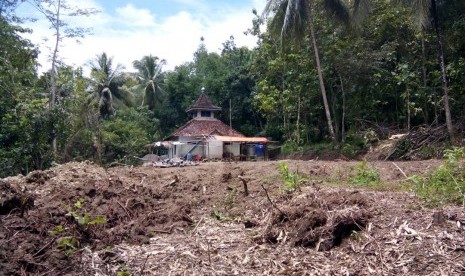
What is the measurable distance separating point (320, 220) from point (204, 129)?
22615mm

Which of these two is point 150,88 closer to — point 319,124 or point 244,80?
point 244,80

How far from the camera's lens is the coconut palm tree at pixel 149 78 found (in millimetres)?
38406

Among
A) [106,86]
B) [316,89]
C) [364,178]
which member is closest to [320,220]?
[364,178]

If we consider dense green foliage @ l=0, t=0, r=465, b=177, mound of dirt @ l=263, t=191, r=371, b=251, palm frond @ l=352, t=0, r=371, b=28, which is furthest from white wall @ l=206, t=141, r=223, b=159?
mound of dirt @ l=263, t=191, r=371, b=251

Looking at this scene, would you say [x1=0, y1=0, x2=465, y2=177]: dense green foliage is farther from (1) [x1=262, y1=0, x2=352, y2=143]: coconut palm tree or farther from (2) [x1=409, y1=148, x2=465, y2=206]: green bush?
(2) [x1=409, y1=148, x2=465, y2=206]: green bush

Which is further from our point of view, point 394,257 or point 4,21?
point 4,21

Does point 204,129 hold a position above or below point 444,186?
above

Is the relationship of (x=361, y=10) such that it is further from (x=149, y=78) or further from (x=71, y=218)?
(x=149, y=78)

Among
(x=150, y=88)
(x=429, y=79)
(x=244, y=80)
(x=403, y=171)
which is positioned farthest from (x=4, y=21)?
(x=150, y=88)

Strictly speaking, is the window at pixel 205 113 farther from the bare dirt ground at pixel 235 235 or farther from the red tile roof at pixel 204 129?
the bare dirt ground at pixel 235 235

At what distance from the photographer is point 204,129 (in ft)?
88.4

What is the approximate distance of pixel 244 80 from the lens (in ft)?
101

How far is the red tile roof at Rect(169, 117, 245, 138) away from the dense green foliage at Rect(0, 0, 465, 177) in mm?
2460

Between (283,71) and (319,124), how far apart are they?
362 centimetres
